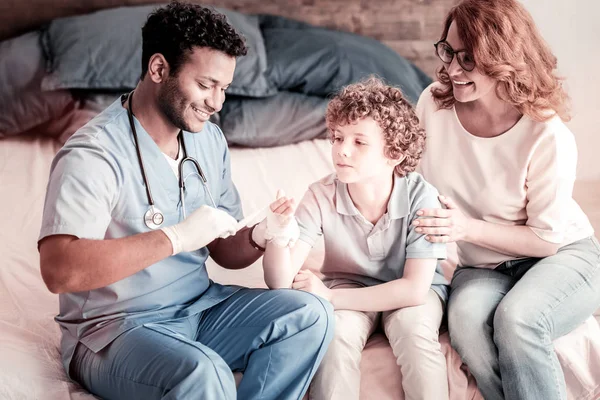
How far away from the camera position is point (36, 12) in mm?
3213

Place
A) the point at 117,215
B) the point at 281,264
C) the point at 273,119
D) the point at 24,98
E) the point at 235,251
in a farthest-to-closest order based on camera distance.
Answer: the point at 273,119
the point at 24,98
the point at 235,251
the point at 281,264
the point at 117,215

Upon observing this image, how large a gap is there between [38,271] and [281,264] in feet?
2.53

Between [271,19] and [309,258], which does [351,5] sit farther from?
[309,258]

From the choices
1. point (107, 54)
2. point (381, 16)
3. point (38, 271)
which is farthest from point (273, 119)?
point (38, 271)

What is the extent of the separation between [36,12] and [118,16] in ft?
1.53

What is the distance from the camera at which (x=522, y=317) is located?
1.70m

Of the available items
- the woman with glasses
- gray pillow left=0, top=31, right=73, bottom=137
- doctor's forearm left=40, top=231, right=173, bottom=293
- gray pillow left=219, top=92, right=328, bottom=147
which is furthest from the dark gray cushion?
doctor's forearm left=40, top=231, right=173, bottom=293

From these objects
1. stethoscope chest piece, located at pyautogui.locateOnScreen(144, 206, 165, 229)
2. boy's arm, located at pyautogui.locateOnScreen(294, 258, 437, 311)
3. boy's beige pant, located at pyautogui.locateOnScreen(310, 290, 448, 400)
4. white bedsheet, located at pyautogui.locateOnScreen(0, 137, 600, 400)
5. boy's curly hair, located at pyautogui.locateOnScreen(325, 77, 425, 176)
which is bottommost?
white bedsheet, located at pyautogui.locateOnScreen(0, 137, 600, 400)

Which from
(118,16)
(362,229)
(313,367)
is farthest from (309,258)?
(118,16)

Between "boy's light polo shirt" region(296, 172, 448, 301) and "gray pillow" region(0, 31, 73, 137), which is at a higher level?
"boy's light polo shirt" region(296, 172, 448, 301)

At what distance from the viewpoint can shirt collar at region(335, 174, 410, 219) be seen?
1.82m

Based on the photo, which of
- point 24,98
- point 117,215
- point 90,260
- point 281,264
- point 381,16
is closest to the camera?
point 90,260

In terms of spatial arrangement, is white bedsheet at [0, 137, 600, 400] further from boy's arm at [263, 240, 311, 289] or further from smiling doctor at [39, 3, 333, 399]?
boy's arm at [263, 240, 311, 289]

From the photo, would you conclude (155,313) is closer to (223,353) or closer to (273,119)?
(223,353)
